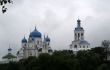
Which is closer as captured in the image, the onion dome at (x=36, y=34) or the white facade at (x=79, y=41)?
the white facade at (x=79, y=41)

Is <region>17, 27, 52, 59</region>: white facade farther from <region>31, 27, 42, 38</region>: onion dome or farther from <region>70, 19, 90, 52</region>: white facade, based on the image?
<region>70, 19, 90, 52</region>: white facade

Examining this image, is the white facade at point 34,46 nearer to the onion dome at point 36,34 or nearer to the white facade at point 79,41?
the onion dome at point 36,34

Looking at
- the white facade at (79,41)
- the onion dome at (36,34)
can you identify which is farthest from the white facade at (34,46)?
the white facade at (79,41)

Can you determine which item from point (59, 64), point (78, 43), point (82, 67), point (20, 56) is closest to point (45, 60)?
point (59, 64)

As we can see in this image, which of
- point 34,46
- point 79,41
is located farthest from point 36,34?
point 79,41

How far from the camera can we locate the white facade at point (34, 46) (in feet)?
353

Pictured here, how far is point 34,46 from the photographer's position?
4286 inches

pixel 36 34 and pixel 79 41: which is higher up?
pixel 36 34

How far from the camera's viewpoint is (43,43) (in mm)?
111750

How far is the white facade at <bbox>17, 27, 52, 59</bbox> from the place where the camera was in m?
108

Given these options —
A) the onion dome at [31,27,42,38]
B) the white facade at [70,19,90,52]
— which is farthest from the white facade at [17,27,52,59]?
the white facade at [70,19,90,52]

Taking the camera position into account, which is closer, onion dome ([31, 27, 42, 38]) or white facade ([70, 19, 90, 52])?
white facade ([70, 19, 90, 52])

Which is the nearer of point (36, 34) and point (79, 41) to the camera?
point (36, 34)

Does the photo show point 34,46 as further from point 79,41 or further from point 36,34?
point 79,41
